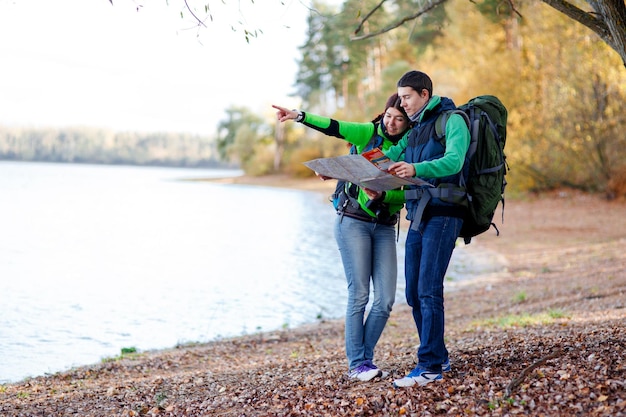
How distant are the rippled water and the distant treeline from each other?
112 m

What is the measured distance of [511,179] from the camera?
91.7 ft

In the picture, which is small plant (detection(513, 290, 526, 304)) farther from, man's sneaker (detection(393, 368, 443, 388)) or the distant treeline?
the distant treeline

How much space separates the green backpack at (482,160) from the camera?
13.1ft

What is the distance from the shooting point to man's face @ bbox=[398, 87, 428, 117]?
13.7ft

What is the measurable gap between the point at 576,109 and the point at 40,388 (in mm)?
20587

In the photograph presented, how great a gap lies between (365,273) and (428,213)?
0.87 meters

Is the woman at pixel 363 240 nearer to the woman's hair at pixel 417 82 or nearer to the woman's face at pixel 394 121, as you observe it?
the woman's face at pixel 394 121

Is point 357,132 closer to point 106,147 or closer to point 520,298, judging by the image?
point 520,298

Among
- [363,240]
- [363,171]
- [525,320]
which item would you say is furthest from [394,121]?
[525,320]

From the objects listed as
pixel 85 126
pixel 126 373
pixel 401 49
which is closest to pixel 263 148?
pixel 401 49

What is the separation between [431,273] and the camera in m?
4.10

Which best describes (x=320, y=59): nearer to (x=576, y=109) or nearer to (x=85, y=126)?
(x=576, y=109)

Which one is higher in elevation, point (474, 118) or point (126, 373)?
point (474, 118)

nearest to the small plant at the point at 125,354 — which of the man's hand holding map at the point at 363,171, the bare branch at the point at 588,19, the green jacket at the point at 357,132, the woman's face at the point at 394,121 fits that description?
the green jacket at the point at 357,132
